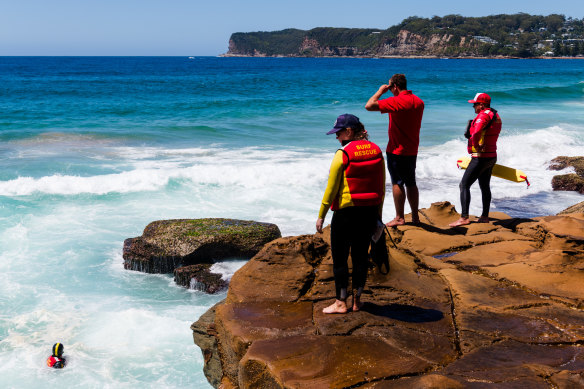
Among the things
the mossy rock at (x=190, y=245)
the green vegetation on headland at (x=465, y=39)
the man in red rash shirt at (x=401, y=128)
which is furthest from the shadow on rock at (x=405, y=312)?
the green vegetation on headland at (x=465, y=39)

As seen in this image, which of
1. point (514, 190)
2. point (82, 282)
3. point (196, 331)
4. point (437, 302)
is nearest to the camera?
point (437, 302)

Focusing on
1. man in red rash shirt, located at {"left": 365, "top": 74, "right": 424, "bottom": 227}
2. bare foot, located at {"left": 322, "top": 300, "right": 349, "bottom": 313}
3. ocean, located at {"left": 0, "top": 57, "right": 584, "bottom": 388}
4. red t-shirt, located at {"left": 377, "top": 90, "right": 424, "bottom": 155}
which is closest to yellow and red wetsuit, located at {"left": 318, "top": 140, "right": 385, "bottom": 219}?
bare foot, located at {"left": 322, "top": 300, "right": 349, "bottom": 313}

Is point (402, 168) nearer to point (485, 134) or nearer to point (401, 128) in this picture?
point (401, 128)

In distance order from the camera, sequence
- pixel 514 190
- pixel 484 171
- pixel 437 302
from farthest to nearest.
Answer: pixel 514 190
pixel 484 171
pixel 437 302

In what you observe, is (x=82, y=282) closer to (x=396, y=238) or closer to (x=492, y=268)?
(x=396, y=238)

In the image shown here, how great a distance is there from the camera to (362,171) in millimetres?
4148

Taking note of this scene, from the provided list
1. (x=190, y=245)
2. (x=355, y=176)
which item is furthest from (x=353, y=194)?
(x=190, y=245)

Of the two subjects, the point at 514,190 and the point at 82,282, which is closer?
the point at 82,282

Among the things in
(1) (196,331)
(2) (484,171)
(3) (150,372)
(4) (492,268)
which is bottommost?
(3) (150,372)

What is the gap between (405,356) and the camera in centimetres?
381

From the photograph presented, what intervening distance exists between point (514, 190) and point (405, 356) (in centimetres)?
983

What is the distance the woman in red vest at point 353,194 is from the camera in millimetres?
4148

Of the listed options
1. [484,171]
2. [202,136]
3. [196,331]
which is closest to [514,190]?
[484,171]

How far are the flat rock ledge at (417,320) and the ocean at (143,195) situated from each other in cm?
171
